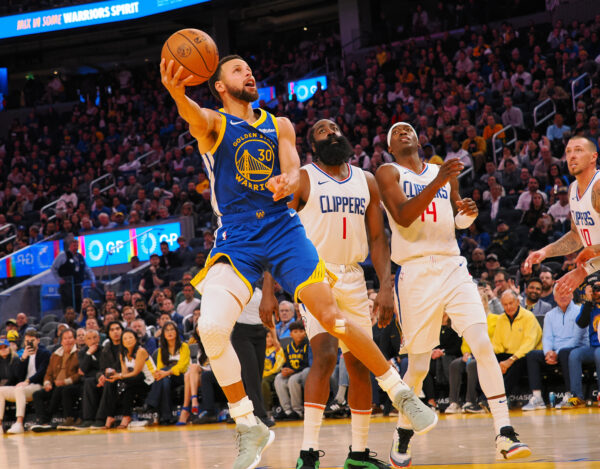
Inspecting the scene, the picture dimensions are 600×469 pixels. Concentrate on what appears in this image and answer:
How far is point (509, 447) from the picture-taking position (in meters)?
5.20

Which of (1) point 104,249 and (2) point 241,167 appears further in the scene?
(1) point 104,249

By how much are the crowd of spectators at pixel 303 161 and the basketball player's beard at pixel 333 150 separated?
2.14 m

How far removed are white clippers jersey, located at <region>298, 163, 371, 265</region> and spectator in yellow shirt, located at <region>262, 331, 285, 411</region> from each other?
21.2ft

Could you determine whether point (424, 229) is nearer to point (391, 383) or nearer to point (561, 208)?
point (391, 383)

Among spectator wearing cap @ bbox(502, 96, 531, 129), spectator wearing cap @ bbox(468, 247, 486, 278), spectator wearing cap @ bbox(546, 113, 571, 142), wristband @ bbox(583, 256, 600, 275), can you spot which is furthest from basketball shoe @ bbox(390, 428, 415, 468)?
spectator wearing cap @ bbox(502, 96, 531, 129)

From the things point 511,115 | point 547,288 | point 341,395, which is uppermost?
point 511,115

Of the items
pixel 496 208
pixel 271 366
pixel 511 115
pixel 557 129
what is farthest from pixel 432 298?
pixel 511 115

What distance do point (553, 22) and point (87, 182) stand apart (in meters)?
13.8

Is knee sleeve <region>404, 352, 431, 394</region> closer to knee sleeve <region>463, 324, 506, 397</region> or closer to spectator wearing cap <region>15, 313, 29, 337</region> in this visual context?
knee sleeve <region>463, 324, 506, 397</region>

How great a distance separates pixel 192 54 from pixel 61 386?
9.81 m

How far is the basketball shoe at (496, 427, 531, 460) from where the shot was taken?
5.11m

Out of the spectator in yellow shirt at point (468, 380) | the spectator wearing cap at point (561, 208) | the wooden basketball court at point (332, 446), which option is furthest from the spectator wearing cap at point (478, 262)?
the wooden basketball court at point (332, 446)

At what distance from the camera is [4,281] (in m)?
19.9

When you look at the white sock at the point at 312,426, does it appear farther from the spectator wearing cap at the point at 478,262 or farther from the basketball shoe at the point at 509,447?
the spectator wearing cap at the point at 478,262
